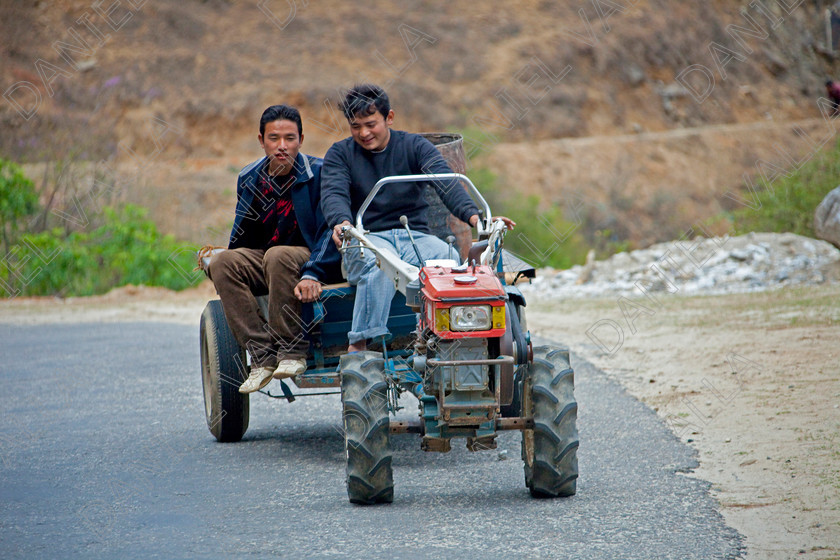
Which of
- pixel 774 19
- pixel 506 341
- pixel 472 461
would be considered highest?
pixel 774 19

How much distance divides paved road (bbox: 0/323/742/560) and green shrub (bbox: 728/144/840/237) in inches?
485

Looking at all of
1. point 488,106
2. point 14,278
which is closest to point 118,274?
point 14,278

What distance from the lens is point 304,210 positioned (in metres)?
6.56

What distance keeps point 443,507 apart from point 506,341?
96cm

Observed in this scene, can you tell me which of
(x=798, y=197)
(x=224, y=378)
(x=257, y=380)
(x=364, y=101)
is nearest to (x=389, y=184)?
(x=364, y=101)

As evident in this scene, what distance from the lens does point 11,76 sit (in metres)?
35.1

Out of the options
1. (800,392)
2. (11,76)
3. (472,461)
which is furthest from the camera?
(11,76)

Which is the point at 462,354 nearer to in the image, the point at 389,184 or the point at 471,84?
the point at 389,184

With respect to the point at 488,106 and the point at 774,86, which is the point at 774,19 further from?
the point at 488,106

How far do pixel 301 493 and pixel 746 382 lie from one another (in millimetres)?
4297

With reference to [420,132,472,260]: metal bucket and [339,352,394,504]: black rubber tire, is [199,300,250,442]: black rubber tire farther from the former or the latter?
[339,352,394,504]: black rubber tire

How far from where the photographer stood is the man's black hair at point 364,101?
6230 mm

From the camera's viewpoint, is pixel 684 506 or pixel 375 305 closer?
pixel 684 506

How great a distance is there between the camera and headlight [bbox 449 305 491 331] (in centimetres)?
471
